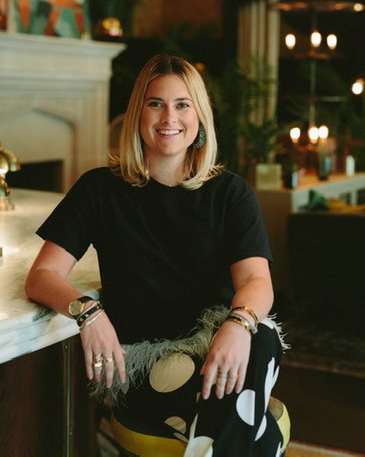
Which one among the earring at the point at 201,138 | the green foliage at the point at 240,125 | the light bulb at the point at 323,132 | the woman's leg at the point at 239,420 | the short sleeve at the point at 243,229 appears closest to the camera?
the woman's leg at the point at 239,420

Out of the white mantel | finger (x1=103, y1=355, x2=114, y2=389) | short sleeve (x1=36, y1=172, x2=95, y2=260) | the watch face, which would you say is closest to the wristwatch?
the watch face

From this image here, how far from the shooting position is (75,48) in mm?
5574

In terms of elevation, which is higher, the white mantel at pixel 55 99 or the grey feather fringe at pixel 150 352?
the white mantel at pixel 55 99

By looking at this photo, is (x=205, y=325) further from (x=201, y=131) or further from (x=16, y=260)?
(x=16, y=260)

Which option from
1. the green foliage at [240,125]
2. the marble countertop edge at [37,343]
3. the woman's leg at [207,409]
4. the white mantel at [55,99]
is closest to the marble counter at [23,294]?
the marble countertop edge at [37,343]

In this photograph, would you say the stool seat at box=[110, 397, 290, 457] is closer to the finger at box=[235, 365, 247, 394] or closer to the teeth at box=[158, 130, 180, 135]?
the finger at box=[235, 365, 247, 394]

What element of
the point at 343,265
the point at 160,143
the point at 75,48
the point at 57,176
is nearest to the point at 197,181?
the point at 160,143

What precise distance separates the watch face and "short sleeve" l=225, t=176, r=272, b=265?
1.27 feet

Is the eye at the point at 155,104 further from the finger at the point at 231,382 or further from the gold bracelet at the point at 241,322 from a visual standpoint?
the finger at the point at 231,382

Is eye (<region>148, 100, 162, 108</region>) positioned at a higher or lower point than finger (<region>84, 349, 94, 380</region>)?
higher

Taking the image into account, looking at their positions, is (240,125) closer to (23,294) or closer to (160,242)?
(160,242)

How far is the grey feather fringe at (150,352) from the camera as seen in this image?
1.71 m

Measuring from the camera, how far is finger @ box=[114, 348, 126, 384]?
163 cm

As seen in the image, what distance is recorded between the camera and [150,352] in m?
1.74
